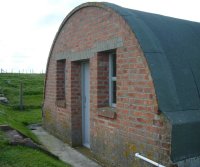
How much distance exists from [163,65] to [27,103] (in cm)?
1422

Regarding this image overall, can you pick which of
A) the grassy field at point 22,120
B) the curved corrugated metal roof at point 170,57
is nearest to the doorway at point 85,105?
the grassy field at point 22,120

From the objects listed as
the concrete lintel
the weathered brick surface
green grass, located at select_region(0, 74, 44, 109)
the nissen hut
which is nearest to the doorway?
the nissen hut

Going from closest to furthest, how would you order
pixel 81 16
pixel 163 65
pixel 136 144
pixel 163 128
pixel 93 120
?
1. pixel 163 128
2. pixel 163 65
3. pixel 136 144
4. pixel 93 120
5. pixel 81 16

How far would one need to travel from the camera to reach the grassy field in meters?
6.07

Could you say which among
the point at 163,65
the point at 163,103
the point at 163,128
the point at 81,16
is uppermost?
the point at 81,16

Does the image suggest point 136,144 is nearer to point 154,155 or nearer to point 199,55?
point 154,155

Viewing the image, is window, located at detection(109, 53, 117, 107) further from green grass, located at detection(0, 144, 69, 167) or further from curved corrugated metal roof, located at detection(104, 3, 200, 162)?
green grass, located at detection(0, 144, 69, 167)

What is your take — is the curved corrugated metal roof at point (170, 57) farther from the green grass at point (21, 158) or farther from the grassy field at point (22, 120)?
the grassy field at point (22, 120)

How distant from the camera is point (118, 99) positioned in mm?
6703

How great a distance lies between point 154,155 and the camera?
18.0 feet

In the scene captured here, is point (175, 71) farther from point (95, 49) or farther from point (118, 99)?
point (95, 49)

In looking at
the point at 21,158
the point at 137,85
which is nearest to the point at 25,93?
the point at 21,158

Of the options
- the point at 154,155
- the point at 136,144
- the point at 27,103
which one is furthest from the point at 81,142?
the point at 27,103

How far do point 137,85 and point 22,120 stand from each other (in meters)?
8.83
